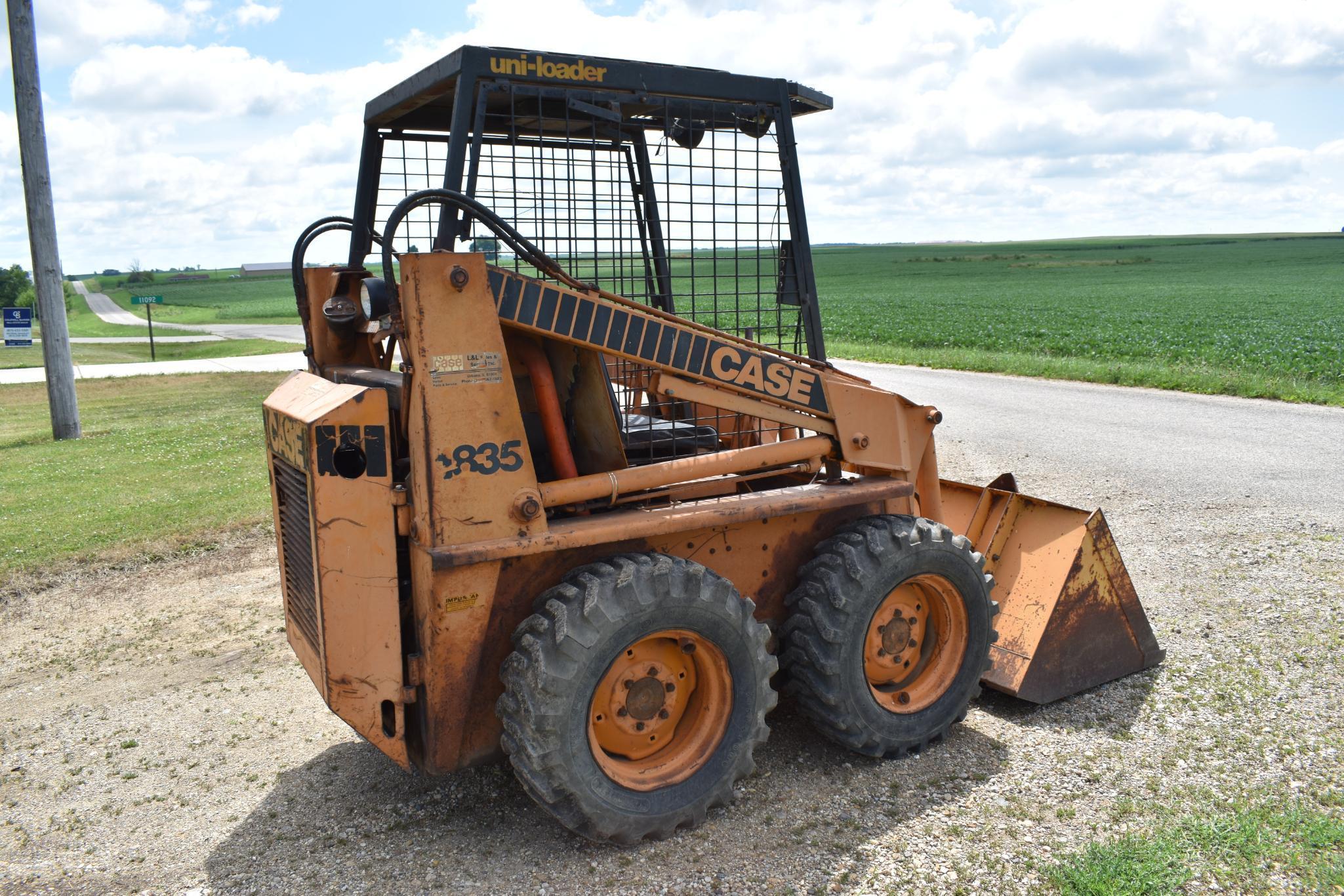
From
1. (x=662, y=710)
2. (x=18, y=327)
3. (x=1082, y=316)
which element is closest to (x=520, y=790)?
(x=662, y=710)

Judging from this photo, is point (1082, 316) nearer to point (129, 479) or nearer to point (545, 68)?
point (129, 479)

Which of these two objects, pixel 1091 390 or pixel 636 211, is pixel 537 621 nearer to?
pixel 636 211

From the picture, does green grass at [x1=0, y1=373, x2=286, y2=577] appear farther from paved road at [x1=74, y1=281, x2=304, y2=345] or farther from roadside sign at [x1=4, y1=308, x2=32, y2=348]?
paved road at [x1=74, y1=281, x2=304, y2=345]

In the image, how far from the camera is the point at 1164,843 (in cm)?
374

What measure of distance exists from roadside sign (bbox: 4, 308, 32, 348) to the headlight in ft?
52.6

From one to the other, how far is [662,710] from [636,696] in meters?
0.14

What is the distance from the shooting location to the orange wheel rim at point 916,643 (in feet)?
14.8

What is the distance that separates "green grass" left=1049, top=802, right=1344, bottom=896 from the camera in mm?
3498

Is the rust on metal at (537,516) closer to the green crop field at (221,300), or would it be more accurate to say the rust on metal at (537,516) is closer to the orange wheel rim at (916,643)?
the orange wheel rim at (916,643)

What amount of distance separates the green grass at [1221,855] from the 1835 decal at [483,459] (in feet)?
7.52

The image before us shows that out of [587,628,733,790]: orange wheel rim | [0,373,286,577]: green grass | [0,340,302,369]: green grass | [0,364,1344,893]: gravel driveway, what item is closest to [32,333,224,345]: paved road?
[0,340,302,369]: green grass

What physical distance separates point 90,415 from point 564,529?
1414 cm

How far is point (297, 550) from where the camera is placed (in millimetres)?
3969

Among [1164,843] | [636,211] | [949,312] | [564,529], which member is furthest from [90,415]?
[949,312]
